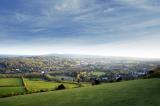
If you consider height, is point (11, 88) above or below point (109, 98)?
below

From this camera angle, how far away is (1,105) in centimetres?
1697

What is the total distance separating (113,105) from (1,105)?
9.30 meters

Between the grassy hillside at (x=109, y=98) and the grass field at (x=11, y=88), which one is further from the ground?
the grassy hillside at (x=109, y=98)

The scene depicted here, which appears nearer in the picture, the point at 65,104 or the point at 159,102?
the point at 159,102

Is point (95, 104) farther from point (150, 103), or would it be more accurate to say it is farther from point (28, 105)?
point (28, 105)

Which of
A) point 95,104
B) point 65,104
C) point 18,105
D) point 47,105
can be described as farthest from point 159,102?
point 18,105

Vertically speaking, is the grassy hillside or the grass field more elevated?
the grassy hillside

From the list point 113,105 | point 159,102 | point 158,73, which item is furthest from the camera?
point 158,73

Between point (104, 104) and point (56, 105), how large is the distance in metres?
3.18

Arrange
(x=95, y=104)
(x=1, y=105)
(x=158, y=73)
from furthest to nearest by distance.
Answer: (x=158, y=73), (x=1, y=105), (x=95, y=104)

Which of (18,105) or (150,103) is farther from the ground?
(150,103)

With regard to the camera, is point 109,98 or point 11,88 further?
point 11,88

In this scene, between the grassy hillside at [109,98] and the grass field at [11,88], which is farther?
the grass field at [11,88]

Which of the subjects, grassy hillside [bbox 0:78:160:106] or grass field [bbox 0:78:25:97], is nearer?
grassy hillside [bbox 0:78:160:106]
